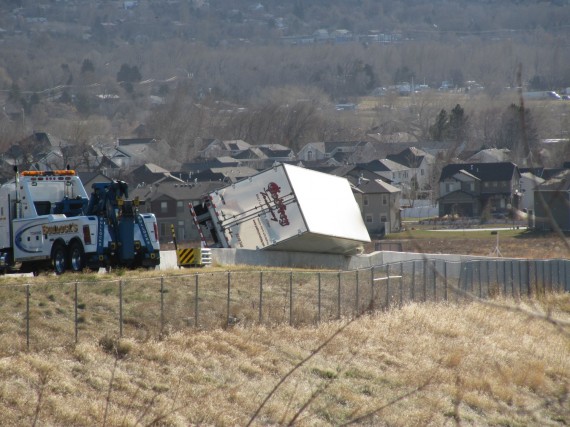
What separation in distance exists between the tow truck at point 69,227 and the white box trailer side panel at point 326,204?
11.0 m

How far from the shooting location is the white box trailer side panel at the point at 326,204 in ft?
143

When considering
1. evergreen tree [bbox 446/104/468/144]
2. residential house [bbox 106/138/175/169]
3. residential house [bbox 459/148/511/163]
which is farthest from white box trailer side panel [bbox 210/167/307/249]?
evergreen tree [bbox 446/104/468/144]

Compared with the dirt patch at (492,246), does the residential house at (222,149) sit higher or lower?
higher

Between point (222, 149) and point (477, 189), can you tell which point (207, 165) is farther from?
point (477, 189)

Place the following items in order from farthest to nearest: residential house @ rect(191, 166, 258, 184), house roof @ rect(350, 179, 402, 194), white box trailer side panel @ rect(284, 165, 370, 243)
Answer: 1. residential house @ rect(191, 166, 258, 184)
2. house roof @ rect(350, 179, 402, 194)
3. white box trailer side panel @ rect(284, 165, 370, 243)

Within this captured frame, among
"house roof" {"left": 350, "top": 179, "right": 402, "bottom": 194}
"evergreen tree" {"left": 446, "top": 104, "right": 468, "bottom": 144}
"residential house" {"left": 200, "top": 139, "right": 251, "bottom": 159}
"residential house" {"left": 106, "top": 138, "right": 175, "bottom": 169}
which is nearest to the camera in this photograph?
"house roof" {"left": 350, "top": 179, "right": 402, "bottom": 194}

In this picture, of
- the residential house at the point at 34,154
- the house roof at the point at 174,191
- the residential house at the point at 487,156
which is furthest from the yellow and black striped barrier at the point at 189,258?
the residential house at the point at 487,156

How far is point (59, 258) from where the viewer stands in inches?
1253

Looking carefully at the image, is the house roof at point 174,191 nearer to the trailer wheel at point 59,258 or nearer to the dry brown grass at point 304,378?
the trailer wheel at point 59,258

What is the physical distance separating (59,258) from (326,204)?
622 inches

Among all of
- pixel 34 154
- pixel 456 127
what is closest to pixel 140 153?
pixel 34 154

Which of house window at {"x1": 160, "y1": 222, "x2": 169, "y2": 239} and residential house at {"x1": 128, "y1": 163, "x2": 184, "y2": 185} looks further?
residential house at {"x1": 128, "y1": 163, "x2": 184, "y2": 185}

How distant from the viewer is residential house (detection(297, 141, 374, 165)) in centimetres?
15200

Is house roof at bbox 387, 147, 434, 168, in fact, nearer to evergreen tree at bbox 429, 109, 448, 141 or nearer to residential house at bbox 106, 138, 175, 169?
residential house at bbox 106, 138, 175, 169
